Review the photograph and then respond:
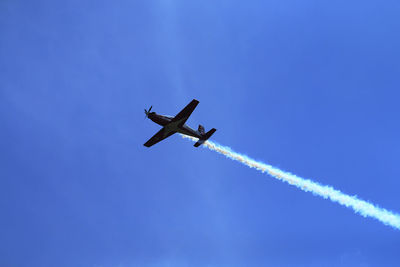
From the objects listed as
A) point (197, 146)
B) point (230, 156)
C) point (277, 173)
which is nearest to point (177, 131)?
point (197, 146)

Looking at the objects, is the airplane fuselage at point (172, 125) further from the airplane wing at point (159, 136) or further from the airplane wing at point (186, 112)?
the airplane wing at point (159, 136)

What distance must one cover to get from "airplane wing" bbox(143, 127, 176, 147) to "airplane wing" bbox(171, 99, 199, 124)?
12.7ft

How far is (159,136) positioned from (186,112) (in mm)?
8282

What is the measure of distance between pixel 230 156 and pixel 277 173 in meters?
8.46

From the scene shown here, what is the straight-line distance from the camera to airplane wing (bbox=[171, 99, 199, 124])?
56.8 meters

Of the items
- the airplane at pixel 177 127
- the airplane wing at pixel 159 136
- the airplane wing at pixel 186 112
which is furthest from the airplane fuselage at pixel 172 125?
the airplane wing at pixel 159 136

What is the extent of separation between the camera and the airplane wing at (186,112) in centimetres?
5675

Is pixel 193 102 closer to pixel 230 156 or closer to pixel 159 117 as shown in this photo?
pixel 159 117

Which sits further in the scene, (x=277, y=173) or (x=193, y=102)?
(x=277, y=173)

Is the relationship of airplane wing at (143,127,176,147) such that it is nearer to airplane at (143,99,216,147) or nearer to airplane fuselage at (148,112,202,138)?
airplane at (143,99,216,147)

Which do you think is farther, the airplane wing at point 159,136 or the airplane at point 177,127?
the airplane wing at point 159,136

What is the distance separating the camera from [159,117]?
5822cm

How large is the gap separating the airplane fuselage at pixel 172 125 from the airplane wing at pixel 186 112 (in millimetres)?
542

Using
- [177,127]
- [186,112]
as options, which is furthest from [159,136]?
[186,112]
